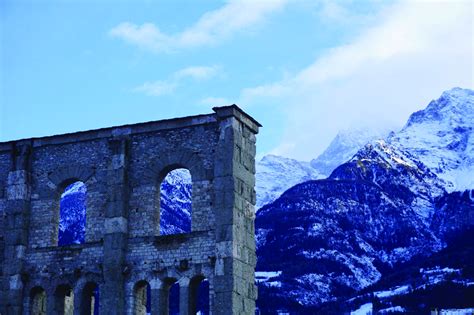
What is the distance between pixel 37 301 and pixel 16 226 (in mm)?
3086

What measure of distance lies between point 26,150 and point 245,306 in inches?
450

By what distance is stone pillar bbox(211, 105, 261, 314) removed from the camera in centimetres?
3531

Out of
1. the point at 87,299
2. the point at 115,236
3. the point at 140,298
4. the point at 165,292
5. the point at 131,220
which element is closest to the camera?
the point at 165,292

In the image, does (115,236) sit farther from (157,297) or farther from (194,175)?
(194,175)

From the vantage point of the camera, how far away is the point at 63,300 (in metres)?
38.7

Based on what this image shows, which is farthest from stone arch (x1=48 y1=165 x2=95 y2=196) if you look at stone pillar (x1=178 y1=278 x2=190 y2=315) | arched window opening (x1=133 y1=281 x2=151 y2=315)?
stone pillar (x1=178 y1=278 x2=190 y2=315)

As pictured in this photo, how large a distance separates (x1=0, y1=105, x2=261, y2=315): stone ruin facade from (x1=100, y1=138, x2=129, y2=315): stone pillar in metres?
0.04

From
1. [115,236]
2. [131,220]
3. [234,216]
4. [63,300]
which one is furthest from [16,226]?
[234,216]

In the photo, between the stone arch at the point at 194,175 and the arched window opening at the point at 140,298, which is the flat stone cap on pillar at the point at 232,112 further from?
the arched window opening at the point at 140,298

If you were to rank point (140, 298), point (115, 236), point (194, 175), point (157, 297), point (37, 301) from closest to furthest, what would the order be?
1. point (157, 297)
2. point (194, 175)
3. point (115, 236)
4. point (140, 298)
5. point (37, 301)

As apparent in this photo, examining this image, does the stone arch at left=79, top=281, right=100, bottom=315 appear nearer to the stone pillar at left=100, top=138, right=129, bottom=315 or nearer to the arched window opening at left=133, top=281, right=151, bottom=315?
the stone pillar at left=100, top=138, right=129, bottom=315

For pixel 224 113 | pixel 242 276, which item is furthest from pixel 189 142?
pixel 242 276

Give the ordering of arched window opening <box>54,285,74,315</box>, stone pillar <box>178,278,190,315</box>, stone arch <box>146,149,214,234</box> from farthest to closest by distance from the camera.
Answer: arched window opening <box>54,285,74,315</box> < stone arch <box>146,149,214,234</box> < stone pillar <box>178,278,190,315</box>

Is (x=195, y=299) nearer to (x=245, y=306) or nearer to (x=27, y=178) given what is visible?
(x=245, y=306)
